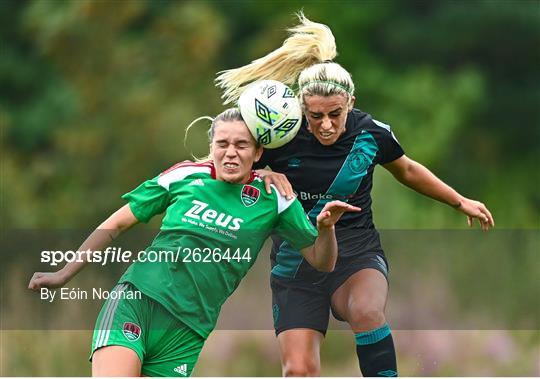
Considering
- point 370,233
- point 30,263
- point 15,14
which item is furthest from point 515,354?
point 15,14

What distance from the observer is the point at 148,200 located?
238 inches

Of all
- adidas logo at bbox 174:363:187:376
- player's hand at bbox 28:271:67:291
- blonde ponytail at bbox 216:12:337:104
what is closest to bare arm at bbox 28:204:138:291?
player's hand at bbox 28:271:67:291

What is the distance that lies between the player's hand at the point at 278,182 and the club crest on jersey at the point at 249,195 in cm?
5

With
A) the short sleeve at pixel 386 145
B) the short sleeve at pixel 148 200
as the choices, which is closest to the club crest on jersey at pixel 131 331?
the short sleeve at pixel 148 200

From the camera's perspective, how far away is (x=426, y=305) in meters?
9.42

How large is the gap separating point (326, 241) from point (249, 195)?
0.39 m

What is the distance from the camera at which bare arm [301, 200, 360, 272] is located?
5816mm

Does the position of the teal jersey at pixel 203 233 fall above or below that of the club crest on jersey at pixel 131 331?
above

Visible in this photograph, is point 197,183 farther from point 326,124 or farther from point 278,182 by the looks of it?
point 326,124

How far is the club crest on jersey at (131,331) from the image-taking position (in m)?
5.80

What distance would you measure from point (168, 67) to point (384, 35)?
500 centimetres

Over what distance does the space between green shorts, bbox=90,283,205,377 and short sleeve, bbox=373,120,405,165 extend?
1346mm

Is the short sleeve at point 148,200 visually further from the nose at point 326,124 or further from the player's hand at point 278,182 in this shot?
the nose at point 326,124

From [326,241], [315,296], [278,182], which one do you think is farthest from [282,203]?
[315,296]
